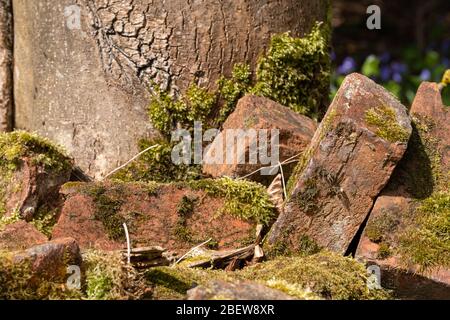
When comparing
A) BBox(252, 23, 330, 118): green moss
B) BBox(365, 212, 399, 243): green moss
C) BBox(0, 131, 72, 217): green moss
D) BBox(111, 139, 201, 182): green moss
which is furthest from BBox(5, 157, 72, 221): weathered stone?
BBox(365, 212, 399, 243): green moss

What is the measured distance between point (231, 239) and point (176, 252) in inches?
10.3

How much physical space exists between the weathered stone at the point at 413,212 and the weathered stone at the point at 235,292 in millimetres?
800

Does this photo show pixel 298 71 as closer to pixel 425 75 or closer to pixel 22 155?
pixel 22 155

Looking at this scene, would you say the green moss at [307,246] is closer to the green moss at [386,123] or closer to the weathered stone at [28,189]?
the green moss at [386,123]

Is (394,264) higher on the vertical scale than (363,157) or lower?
lower

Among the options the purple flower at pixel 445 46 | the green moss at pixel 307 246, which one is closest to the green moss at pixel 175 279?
the green moss at pixel 307 246

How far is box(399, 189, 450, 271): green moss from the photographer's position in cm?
325

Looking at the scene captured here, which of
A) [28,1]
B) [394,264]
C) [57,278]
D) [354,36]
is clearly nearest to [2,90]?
[28,1]

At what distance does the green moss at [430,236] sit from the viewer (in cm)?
325

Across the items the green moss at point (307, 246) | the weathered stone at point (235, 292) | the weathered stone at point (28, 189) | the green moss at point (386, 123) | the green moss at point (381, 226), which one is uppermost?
the green moss at point (386, 123)

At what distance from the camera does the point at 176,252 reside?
11.2 feet
